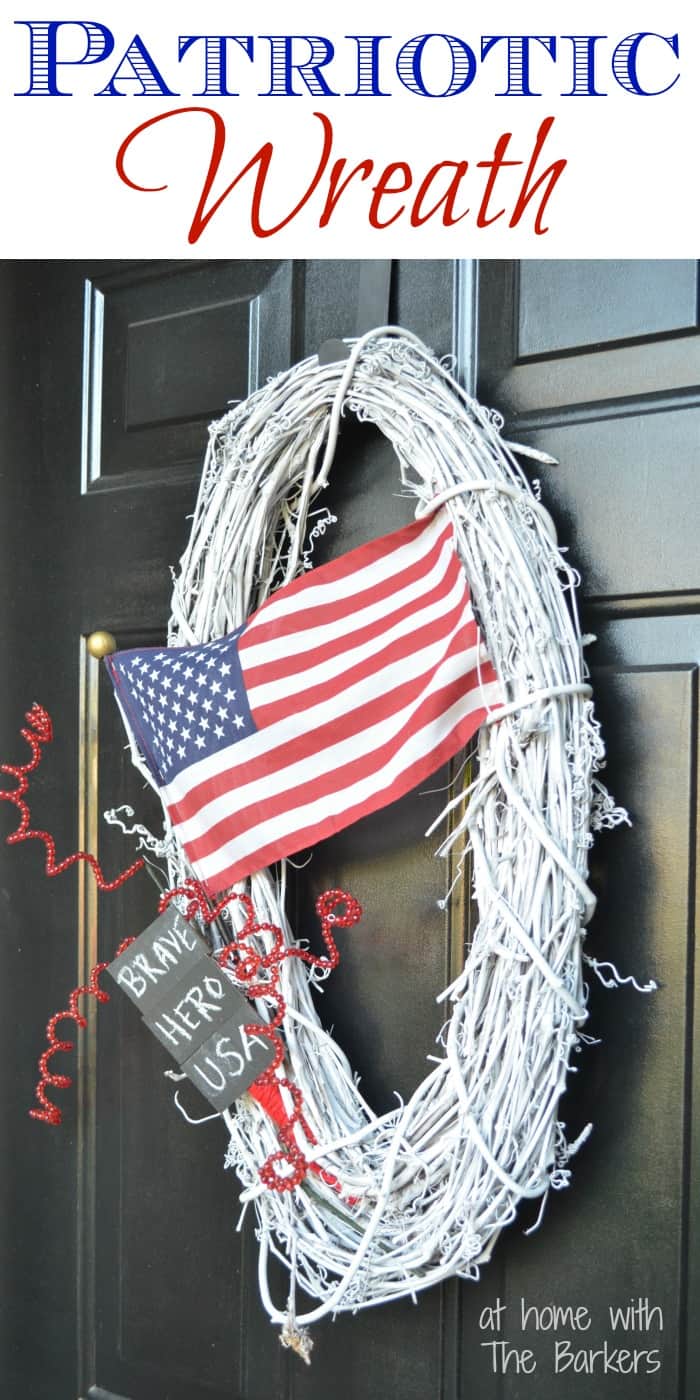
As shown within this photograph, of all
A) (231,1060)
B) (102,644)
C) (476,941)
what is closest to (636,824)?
(476,941)

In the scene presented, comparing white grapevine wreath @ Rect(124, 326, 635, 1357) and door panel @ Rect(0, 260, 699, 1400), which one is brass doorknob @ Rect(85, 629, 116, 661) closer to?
door panel @ Rect(0, 260, 699, 1400)

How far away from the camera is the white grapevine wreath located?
3.10 ft

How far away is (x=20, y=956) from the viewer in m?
1.38

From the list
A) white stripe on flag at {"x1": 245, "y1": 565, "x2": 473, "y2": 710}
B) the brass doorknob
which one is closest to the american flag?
white stripe on flag at {"x1": 245, "y1": 565, "x2": 473, "y2": 710}

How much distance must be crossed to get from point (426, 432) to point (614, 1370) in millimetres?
773

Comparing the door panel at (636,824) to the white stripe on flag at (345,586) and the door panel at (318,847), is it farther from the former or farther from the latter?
the white stripe on flag at (345,586)

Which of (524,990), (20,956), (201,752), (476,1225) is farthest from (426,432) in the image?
(20,956)

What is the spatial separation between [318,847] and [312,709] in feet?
0.58

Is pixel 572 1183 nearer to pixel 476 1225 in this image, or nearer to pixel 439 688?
pixel 476 1225

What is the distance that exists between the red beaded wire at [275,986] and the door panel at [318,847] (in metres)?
0.10

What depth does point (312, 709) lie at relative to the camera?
1.05 metres

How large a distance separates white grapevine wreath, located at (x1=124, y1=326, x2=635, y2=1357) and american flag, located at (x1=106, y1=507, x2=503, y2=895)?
0.14 ft

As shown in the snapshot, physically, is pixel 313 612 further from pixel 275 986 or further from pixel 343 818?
pixel 275 986

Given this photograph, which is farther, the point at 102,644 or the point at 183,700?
the point at 102,644
